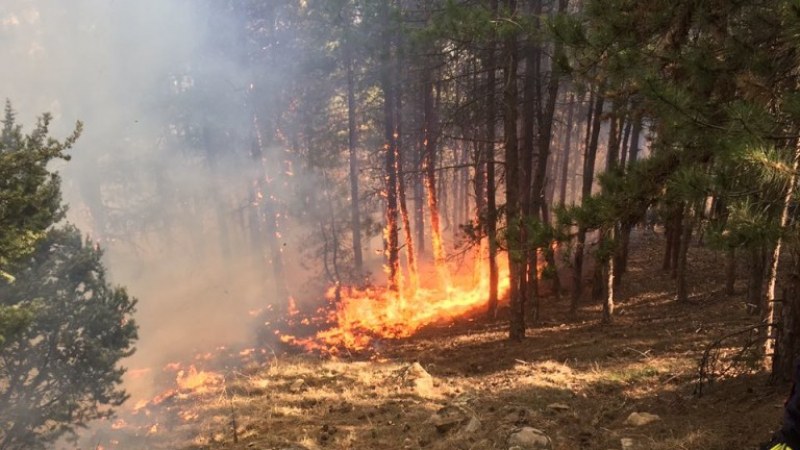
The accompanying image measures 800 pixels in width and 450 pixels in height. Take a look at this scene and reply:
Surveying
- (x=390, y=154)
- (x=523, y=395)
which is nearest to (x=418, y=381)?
(x=523, y=395)

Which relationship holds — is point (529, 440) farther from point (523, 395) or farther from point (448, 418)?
point (523, 395)

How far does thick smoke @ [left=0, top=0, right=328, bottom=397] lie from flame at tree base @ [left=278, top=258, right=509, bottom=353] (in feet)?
16.0

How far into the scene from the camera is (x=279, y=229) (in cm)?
3334

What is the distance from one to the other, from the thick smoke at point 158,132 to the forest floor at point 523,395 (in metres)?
12.9

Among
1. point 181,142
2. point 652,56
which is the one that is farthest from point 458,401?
point 181,142

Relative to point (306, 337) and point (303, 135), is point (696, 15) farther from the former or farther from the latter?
point (303, 135)

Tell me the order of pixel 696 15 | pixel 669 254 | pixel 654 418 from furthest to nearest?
pixel 669 254
pixel 654 418
pixel 696 15

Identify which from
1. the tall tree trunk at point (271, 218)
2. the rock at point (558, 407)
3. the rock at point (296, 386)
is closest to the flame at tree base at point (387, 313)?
the tall tree trunk at point (271, 218)

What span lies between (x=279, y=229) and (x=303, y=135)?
22.1 ft

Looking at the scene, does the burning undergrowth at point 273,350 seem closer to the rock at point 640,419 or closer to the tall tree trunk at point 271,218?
the tall tree trunk at point 271,218

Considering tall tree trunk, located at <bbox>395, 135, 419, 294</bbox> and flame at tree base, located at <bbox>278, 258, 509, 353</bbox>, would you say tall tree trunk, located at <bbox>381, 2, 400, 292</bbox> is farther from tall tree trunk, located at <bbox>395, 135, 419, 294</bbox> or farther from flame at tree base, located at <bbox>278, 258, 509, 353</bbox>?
flame at tree base, located at <bbox>278, 258, 509, 353</bbox>

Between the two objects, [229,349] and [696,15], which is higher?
[696,15]

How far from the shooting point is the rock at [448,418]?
22.2 feet

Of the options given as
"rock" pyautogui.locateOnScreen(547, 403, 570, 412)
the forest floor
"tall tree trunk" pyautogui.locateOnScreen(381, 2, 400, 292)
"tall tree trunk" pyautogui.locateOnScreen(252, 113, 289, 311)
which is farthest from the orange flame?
"rock" pyautogui.locateOnScreen(547, 403, 570, 412)
